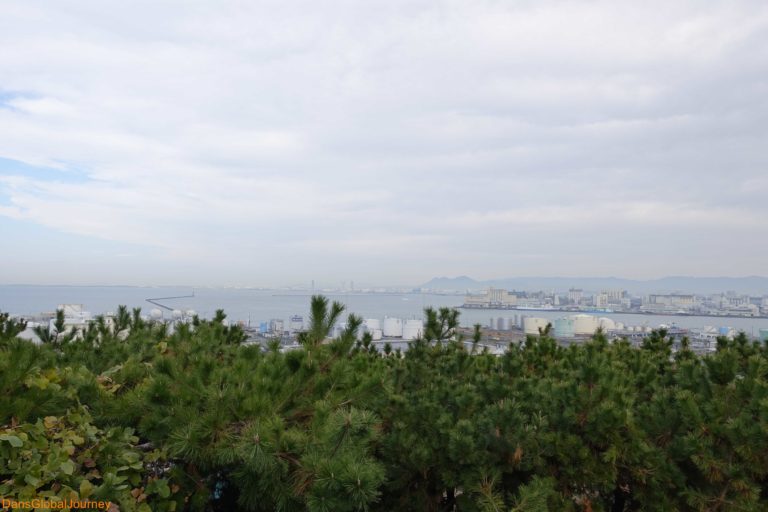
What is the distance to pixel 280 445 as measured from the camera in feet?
9.25

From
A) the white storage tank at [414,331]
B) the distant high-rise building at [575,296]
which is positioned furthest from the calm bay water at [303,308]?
the distant high-rise building at [575,296]

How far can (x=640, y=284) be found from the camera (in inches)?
2625

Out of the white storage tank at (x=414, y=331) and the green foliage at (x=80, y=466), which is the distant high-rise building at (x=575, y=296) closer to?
the white storage tank at (x=414, y=331)

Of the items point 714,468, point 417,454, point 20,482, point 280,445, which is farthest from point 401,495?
point 20,482

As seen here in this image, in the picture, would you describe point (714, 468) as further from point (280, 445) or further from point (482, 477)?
point (280, 445)

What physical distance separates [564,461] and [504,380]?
76cm

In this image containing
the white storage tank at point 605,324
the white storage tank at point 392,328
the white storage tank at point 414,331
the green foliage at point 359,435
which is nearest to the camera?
the green foliage at point 359,435

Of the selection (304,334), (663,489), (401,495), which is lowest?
(401,495)

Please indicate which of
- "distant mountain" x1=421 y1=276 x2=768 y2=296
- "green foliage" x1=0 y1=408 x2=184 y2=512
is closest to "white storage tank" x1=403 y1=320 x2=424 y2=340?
"green foliage" x1=0 y1=408 x2=184 y2=512

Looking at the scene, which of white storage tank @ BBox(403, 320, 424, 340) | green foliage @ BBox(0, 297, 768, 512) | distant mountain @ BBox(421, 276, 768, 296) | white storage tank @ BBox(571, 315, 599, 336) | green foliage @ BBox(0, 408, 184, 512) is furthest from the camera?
distant mountain @ BBox(421, 276, 768, 296)

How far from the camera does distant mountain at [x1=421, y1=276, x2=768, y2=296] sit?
146 ft

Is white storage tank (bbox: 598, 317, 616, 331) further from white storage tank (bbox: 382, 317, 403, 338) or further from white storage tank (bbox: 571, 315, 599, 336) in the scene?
white storage tank (bbox: 382, 317, 403, 338)

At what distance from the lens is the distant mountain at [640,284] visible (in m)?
44.4

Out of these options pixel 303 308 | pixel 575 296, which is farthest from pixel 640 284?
pixel 303 308
